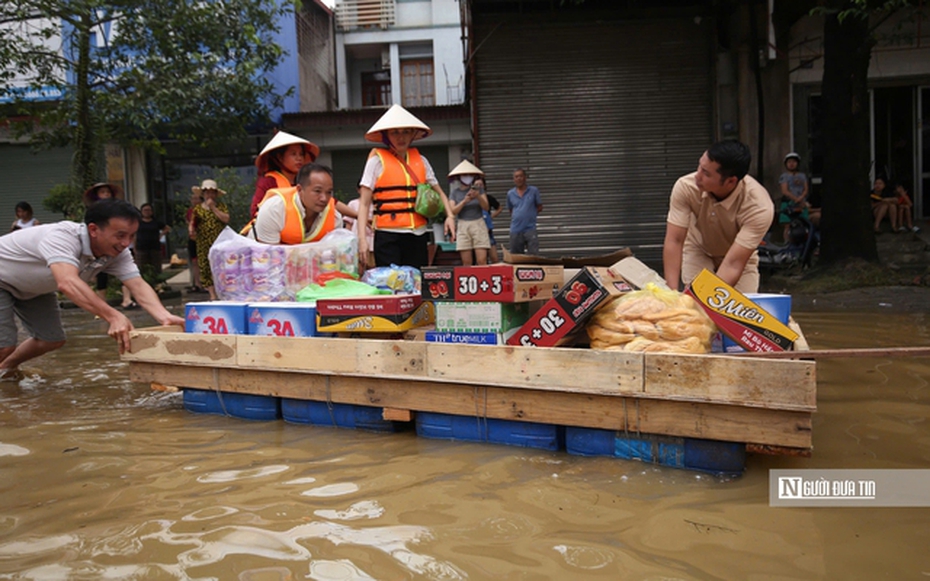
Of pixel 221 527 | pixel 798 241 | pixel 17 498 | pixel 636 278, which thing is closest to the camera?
pixel 221 527

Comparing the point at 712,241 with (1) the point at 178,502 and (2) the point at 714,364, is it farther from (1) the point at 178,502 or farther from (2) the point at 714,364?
(1) the point at 178,502

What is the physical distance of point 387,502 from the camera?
9.48 ft

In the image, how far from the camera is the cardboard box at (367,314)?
3965 mm

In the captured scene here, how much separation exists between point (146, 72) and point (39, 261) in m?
8.46

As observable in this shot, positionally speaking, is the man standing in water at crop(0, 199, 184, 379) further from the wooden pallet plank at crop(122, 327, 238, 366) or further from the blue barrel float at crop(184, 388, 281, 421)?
the blue barrel float at crop(184, 388, 281, 421)

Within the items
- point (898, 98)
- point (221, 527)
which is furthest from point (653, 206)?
point (221, 527)

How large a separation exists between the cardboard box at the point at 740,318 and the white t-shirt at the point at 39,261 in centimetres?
377

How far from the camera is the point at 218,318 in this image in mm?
4492

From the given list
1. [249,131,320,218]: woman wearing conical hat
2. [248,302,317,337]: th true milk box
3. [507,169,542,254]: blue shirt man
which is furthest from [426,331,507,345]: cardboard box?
[507,169,542,254]: blue shirt man

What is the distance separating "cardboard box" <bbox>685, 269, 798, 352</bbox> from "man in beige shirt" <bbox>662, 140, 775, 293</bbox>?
89 cm

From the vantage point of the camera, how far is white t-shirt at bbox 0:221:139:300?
469 cm

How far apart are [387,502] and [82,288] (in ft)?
8.88

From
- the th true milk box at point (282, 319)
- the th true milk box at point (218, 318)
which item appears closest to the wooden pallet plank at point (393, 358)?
the th true milk box at point (282, 319)

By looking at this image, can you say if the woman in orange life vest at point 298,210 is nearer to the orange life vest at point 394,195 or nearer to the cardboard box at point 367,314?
the orange life vest at point 394,195
